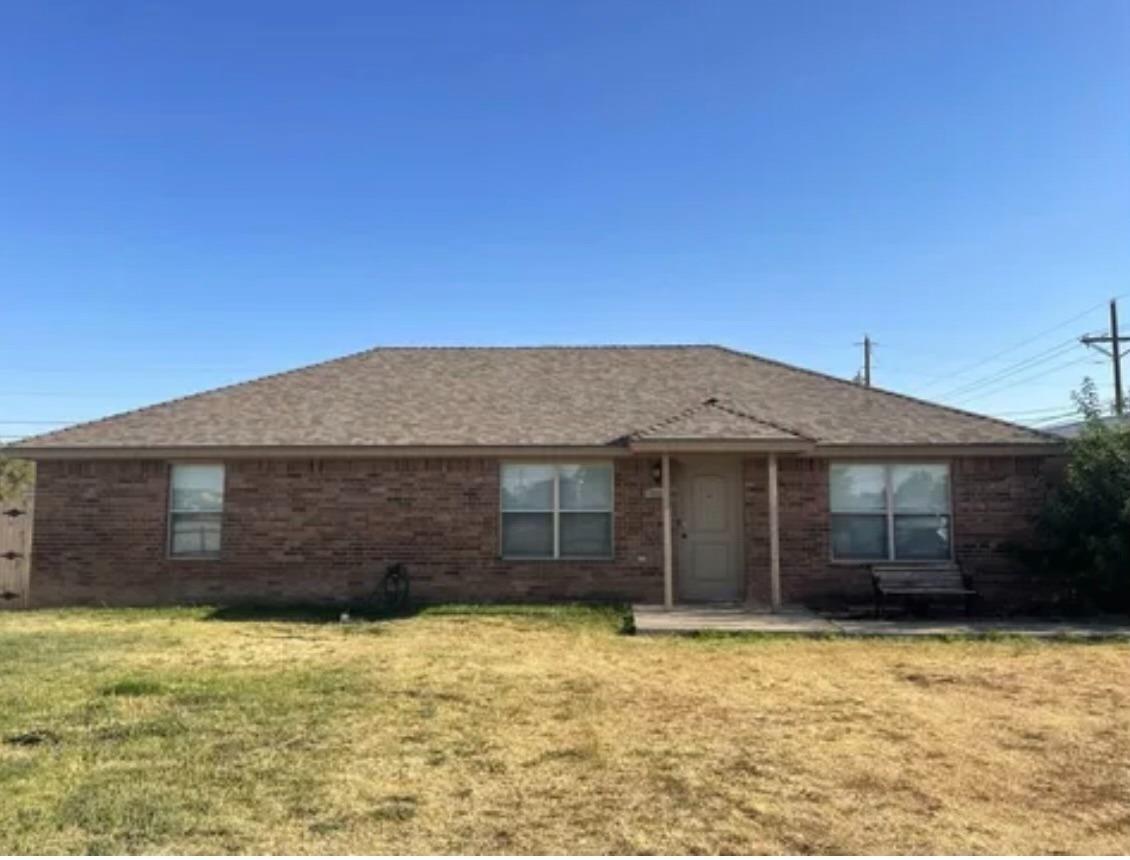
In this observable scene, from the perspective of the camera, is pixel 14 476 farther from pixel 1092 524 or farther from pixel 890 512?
pixel 1092 524

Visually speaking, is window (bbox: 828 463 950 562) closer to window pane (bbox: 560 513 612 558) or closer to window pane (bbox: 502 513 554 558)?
window pane (bbox: 560 513 612 558)

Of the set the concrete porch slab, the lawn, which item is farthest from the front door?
the lawn

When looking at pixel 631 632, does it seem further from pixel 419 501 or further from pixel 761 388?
pixel 761 388

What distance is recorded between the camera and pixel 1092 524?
12.9 m

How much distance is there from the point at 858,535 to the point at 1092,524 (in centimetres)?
319

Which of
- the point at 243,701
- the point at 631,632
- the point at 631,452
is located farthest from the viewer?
the point at 631,452

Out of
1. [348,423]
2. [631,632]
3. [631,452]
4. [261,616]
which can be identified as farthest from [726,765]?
[348,423]

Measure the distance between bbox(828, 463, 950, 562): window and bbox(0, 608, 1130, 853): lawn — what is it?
3736 millimetres

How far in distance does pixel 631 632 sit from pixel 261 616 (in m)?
5.55

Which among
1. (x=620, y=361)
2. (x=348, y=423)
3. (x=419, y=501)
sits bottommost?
(x=419, y=501)

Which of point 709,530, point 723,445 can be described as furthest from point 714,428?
point 709,530

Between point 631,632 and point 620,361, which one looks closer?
point 631,632

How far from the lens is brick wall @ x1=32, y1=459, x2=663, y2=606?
14.6 metres

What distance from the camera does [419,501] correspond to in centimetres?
1472
